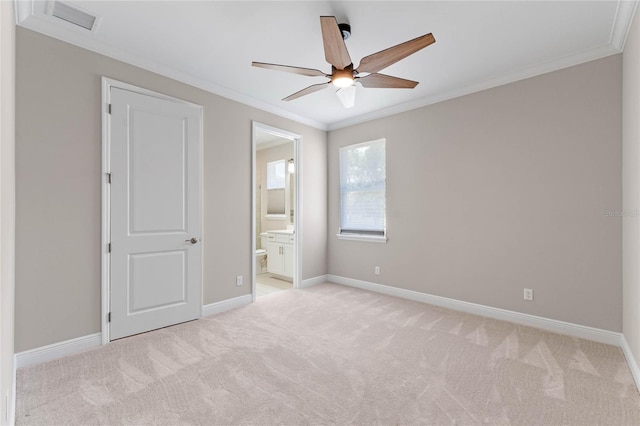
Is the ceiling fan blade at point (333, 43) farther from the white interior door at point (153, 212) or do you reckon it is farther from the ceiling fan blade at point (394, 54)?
the white interior door at point (153, 212)

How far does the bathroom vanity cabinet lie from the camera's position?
5219 millimetres

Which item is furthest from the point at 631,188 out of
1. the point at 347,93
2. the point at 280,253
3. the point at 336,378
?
the point at 280,253

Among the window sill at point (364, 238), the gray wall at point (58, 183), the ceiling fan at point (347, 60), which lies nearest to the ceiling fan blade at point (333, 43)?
the ceiling fan at point (347, 60)

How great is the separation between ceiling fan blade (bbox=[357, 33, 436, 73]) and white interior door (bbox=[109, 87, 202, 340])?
2.05 meters

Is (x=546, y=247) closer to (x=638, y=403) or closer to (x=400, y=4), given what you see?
(x=638, y=403)

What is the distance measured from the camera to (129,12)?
227 cm

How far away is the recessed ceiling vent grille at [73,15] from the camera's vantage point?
2.20 meters

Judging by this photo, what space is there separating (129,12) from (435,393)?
140 inches

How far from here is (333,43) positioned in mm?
2012

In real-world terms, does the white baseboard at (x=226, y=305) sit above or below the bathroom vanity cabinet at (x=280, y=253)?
below

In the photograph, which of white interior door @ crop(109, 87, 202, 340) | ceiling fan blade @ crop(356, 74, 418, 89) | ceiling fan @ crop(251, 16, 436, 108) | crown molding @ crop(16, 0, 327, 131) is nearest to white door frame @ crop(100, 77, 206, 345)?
white interior door @ crop(109, 87, 202, 340)

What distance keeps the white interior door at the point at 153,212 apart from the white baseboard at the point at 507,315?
8.49 ft

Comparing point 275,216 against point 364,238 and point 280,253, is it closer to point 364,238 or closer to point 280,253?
point 280,253

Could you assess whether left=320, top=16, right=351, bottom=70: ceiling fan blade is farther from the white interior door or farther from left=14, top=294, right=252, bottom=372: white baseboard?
left=14, top=294, right=252, bottom=372: white baseboard
